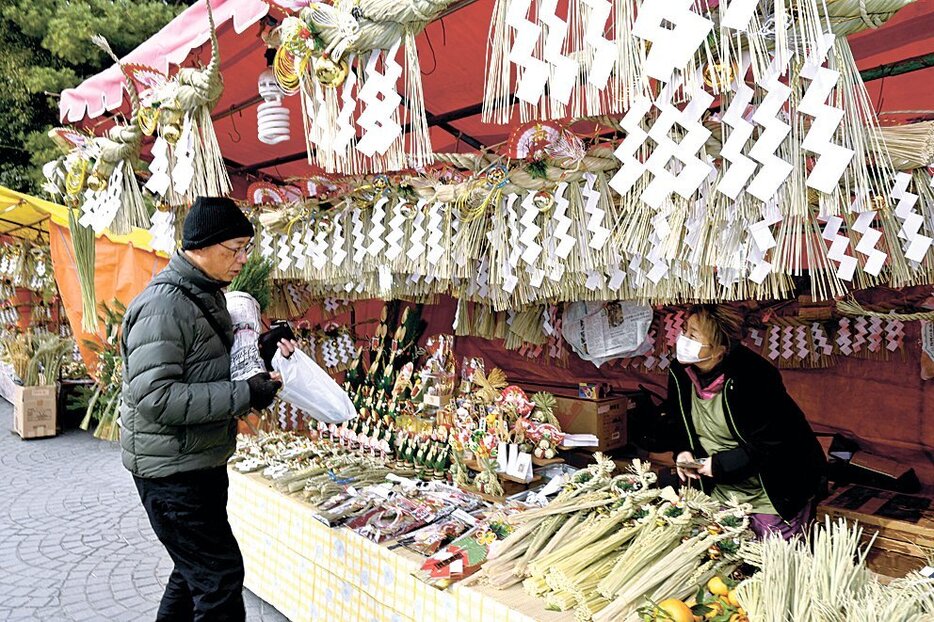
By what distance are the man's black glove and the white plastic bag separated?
17 centimetres

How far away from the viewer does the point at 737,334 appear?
3.67 meters

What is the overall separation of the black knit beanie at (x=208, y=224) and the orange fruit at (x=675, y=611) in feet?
5.66

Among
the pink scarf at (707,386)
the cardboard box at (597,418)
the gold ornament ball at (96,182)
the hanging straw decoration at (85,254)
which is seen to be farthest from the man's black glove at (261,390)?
the hanging straw decoration at (85,254)

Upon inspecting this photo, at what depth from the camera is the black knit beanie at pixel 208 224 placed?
1948 mm

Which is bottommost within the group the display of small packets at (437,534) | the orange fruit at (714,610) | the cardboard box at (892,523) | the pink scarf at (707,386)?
the cardboard box at (892,523)

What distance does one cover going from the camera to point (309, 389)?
2.31m

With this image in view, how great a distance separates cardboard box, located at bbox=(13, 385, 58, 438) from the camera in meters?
6.61

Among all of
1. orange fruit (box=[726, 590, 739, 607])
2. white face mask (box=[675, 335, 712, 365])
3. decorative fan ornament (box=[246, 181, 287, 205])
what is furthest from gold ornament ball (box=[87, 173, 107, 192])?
orange fruit (box=[726, 590, 739, 607])

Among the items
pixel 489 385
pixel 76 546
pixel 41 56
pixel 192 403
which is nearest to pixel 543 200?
pixel 489 385

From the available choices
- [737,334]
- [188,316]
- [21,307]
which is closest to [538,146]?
[188,316]

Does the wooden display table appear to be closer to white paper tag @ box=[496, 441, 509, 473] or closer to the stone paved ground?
the stone paved ground

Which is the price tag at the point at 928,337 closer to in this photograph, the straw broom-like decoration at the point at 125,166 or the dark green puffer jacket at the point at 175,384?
the dark green puffer jacket at the point at 175,384

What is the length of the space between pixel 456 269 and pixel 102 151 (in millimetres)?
2100

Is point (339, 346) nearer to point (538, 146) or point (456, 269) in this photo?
point (456, 269)
